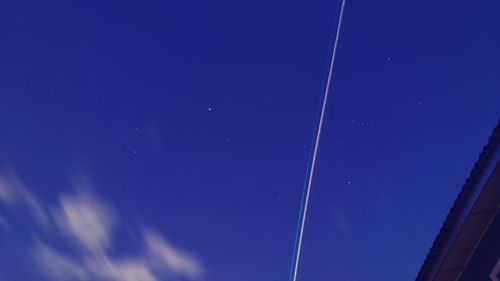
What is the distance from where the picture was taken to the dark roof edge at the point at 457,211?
780 cm

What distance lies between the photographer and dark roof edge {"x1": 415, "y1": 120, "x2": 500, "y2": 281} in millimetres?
7797

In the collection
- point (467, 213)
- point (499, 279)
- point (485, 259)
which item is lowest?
point (499, 279)

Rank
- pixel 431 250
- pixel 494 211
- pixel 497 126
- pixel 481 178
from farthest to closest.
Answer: pixel 431 250, pixel 494 211, pixel 481 178, pixel 497 126

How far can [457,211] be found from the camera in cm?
875

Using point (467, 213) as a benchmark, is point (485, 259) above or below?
below

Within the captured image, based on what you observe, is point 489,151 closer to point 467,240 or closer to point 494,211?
point 494,211

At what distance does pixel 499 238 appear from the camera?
8477mm

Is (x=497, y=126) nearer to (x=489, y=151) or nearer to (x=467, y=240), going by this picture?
(x=489, y=151)

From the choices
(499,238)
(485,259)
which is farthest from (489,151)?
(485,259)

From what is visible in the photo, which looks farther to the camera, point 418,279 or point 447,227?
point 418,279

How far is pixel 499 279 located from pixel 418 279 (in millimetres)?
2096

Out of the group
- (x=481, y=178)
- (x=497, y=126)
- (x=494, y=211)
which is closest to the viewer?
(x=497, y=126)

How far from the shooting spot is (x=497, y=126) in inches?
292

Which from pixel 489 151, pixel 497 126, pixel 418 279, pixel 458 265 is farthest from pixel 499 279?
pixel 497 126
